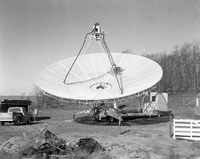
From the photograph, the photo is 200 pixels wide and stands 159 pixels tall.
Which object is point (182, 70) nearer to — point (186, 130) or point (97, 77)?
point (97, 77)

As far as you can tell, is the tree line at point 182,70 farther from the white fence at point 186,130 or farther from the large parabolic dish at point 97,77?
the white fence at point 186,130

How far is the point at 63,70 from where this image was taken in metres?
24.8

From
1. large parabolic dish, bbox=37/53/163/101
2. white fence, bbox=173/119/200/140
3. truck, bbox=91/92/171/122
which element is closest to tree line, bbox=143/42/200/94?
truck, bbox=91/92/171/122

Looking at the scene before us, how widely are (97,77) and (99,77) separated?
0.21m

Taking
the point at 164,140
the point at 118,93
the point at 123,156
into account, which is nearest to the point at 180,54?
the point at 118,93

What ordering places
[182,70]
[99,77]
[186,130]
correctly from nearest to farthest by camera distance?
[186,130], [99,77], [182,70]

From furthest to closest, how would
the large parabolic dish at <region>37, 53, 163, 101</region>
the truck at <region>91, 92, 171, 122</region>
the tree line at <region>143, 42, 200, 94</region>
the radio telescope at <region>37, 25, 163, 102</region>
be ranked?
1. the tree line at <region>143, 42, 200, 94</region>
2. the truck at <region>91, 92, 171, 122</region>
3. the large parabolic dish at <region>37, 53, 163, 101</region>
4. the radio telescope at <region>37, 25, 163, 102</region>

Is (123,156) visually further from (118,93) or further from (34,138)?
(118,93)

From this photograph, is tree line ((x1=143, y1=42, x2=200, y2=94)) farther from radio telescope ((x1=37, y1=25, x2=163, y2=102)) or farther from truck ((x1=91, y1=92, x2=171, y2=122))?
radio telescope ((x1=37, y1=25, x2=163, y2=102))

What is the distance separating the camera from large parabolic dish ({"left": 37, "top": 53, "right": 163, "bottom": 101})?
67.5 feet

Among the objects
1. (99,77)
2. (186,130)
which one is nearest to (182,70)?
(99,77)

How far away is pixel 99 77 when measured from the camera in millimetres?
24500

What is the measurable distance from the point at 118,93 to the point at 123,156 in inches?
442

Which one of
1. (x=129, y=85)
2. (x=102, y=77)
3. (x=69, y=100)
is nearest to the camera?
(x=69, y=100)
